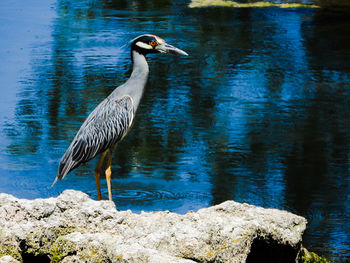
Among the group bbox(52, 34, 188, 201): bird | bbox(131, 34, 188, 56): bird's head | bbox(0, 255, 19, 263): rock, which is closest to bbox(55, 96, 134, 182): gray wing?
bbox(52, 34, 188, 201): bird

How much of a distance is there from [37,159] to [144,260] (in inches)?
164

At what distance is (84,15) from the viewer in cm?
1554

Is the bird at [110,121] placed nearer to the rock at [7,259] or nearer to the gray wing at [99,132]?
the gray wing at [99,132]

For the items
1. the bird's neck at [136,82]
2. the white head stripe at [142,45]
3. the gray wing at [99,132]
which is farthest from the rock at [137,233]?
the white head stripe at [142,45]

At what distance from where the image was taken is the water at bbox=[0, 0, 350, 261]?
20.9ft

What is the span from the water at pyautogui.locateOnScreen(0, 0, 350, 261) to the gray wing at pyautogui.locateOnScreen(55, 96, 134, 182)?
1.77 feet

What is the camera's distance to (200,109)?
891cm

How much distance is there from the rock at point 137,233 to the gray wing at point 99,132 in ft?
5.68

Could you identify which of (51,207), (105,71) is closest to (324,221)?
(51,207)

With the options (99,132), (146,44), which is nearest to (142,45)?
(146,44)

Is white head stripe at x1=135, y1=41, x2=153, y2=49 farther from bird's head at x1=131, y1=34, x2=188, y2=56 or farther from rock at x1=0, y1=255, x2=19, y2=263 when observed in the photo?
rock at x1=0, y1=255, x2=19, y2=263

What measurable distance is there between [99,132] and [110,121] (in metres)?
0.15

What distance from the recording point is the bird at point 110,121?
585 centimetres

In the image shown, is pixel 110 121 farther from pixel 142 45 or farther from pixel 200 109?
pixel 200 109
